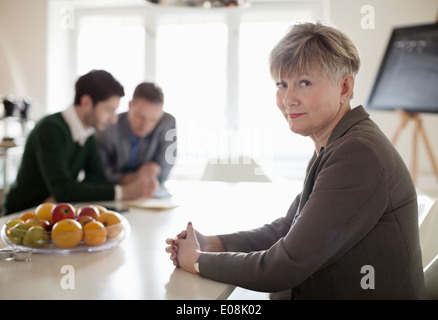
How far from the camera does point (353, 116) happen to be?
130 centimetres

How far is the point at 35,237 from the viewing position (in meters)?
1.40

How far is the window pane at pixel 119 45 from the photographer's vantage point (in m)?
5.26

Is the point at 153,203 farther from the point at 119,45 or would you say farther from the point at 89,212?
the point at 119,45

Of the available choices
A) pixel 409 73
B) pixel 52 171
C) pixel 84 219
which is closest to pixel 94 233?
pixel 84 219

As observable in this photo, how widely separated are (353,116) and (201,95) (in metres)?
3.95

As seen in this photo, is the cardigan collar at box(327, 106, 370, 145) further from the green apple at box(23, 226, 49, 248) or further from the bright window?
the bright window

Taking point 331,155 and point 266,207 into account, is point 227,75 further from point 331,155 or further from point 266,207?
point 331,155

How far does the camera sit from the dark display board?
3443 mm

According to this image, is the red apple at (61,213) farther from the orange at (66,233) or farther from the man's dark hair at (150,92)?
the man's dark hair at (150,92)

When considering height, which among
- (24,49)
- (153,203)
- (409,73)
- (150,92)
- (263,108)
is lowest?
(153,203)

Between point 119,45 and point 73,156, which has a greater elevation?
point 119,45

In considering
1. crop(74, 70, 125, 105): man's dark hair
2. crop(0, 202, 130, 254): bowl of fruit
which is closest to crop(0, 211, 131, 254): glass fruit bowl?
crop(0, 202, 130, 254): bowl of fruit

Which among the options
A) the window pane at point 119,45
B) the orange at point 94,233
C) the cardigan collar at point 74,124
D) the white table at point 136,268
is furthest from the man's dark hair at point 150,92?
the window pane at point 119,45

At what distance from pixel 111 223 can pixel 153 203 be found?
74 centimetres
